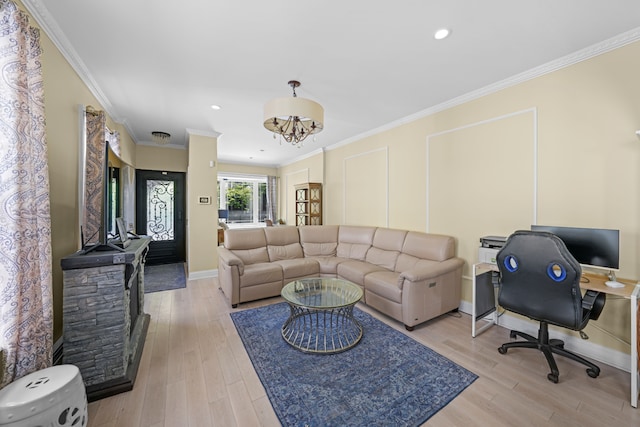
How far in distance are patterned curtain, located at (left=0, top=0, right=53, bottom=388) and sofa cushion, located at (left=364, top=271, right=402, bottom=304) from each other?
9.09ft

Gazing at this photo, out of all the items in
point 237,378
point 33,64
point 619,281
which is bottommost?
point 237,378

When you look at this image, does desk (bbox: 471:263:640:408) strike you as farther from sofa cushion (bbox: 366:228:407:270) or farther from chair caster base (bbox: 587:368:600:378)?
sofa cushion (bbox: 366:228:407:270)

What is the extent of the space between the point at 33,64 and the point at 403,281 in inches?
131

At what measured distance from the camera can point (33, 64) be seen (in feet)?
4.95

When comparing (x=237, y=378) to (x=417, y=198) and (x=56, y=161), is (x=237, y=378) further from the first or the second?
(x=417, y=198)

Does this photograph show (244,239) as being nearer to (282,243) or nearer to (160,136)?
(282,243)

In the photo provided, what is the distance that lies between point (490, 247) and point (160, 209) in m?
5.97

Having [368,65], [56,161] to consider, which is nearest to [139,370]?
[56,161]

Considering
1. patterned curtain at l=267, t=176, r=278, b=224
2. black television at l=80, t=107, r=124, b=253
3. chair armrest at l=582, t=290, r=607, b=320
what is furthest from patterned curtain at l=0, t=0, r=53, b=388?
patterned curtain at l=267, t=176, r=278, b=224

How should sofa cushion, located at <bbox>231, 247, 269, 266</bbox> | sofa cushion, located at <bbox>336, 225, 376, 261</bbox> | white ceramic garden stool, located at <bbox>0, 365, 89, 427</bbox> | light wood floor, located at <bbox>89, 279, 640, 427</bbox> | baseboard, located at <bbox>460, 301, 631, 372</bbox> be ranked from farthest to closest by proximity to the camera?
sofa cushion, located at <bbox>336, 225, 376, 261</bbox> → sofa cushion, located at <bbox>231, 247, 269, 266</bbox> → baseboard, located at <bbox>460, 301, 631, 372</bbox> → light wood floor, located at <bbox>89, 279, 640, 427</bbox> → white ceramic garden stool, located at <bbox>0, 365, 89, 427</bbox>

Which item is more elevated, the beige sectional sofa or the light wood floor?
the beige sectional sofa

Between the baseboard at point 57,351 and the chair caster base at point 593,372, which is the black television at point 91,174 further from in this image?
the chair caster base at point 593,372

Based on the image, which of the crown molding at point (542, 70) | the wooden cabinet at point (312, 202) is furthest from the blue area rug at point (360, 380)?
the wooden cabinet at point (312, 202)

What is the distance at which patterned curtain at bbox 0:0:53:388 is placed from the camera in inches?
50.5
